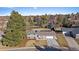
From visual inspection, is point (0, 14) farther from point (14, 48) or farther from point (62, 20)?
point (62, 20)

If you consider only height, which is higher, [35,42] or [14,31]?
[14,31]

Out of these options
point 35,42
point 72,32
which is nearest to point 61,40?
point 72,32

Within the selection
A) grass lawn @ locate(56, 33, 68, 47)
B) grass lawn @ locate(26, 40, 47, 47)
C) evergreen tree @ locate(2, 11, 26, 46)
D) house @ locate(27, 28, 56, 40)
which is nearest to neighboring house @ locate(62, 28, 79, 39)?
grass lawn @ locate(56, 33, 68, 47)

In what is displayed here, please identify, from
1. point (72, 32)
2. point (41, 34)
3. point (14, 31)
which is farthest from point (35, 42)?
point (72, 32)

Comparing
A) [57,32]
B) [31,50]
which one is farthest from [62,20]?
[31,50]

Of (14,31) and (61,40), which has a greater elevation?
(14,31)

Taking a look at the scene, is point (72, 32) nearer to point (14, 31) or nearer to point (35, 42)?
point (35, 42)

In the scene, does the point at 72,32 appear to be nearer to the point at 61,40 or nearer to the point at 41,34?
the point at 61,40

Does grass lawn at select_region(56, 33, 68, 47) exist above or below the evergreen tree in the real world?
below

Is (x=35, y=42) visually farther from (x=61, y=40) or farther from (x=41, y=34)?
(x=61, y=40)

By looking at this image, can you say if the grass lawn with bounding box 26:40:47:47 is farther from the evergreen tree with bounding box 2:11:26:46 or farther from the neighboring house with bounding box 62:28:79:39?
the neighboring house with bounding box 62:28:79:39

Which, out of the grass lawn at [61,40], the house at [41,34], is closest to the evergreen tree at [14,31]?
the house at [41,34]
